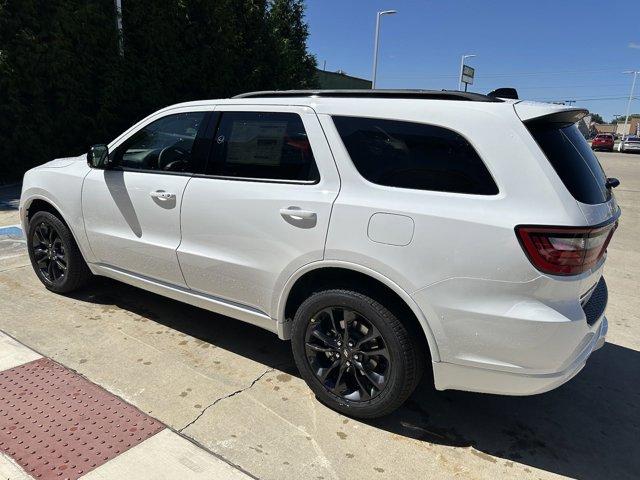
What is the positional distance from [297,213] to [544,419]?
1917 millimetres

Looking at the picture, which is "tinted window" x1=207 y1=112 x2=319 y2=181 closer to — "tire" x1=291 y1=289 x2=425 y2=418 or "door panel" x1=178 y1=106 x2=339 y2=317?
"door panel" x1=178 y1=106 x2=339 y2=317

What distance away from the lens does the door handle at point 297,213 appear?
2.72 metres

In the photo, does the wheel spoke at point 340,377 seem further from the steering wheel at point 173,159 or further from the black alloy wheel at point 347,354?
the steering wheel at point 173,159

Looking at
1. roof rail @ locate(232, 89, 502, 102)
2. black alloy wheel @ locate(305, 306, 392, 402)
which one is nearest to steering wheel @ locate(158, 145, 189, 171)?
roof rail @ locate(232, 89, 502, 102)

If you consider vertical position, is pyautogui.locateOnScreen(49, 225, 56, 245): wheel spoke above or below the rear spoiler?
below

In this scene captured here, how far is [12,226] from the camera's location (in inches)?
263

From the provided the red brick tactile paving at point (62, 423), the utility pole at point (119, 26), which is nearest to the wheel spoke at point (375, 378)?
the red brick tactile paving at point (62, 423)

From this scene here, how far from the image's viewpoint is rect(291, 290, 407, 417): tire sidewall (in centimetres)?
257

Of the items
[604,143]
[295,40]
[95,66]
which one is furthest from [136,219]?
[604,143]

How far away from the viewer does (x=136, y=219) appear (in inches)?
142

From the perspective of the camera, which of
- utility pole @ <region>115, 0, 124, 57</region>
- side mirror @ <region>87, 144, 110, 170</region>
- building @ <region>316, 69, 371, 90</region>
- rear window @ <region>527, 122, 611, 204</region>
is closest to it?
rear window @ <region>527, 122, 611, 204</region>

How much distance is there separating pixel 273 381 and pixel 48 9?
971cm

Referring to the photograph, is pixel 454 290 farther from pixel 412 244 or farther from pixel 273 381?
pixel 273 381

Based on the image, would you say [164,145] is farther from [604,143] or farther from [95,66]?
[604,143]
